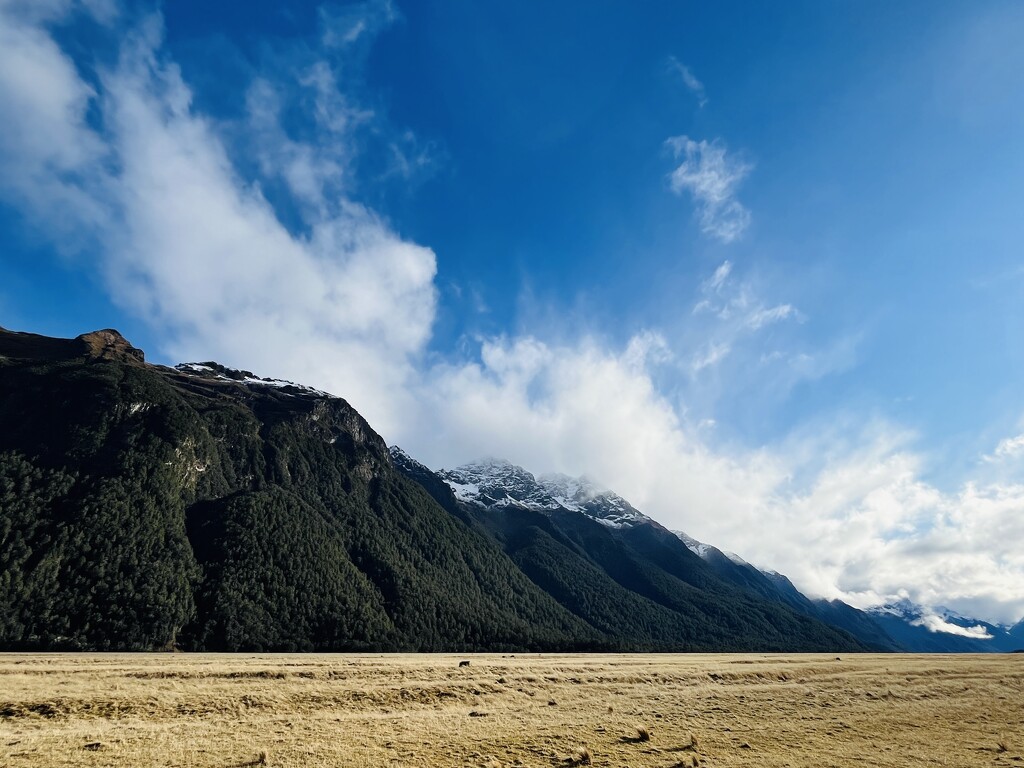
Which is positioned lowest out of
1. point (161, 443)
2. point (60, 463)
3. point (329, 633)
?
point (329, 633)

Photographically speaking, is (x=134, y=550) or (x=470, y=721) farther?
(x=134, y=550)

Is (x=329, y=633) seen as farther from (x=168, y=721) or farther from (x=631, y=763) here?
(x=631, y=763)

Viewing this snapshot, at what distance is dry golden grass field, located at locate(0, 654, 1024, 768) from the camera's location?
23281 millimetres

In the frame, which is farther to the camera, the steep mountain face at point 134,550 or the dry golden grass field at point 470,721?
the steep mountain face at point 134,550

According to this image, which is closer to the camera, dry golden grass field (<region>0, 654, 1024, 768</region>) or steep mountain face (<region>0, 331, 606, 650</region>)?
dry golden grass field (<region>0, 654, 1024, 768</region>)

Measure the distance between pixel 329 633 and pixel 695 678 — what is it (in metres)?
144

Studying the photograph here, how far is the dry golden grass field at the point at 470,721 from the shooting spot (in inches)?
917

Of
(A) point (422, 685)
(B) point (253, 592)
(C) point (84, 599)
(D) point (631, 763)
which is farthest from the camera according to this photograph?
(B) point (253, 592)

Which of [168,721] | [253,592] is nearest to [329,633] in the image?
[253,592]

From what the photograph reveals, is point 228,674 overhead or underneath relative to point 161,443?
underneath

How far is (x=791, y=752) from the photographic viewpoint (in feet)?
87.1

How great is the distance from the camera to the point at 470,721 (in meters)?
30.4

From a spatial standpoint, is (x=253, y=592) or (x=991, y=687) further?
(x=253, y=592)

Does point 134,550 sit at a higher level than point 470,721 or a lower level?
higher
